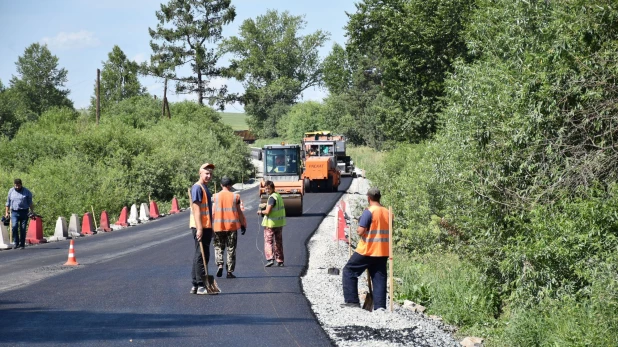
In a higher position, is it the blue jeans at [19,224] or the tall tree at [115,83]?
the tall tree at [115,83]

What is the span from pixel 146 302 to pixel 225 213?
118 inches

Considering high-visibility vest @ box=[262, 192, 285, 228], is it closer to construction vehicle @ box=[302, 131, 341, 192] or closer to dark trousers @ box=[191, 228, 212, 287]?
dark trousers @ box=[191, 228, 212, 287]

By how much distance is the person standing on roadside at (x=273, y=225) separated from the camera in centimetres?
1708

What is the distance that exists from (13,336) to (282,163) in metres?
27.4

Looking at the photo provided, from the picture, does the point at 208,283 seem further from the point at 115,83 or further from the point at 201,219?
the point at 115,83

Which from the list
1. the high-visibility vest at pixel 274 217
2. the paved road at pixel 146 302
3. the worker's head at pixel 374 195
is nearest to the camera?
the paved road at pixel 146 302

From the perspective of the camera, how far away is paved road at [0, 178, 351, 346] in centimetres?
955

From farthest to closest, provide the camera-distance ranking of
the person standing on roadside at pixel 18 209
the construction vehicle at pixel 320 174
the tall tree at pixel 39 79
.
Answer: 1. the tall tree at pixel 39 79
2. the construction vehicle at pixel 320 174
3. the person standing on roadside at pixel 18 209

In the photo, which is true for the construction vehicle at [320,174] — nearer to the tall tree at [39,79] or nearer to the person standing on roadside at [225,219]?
the person standing on roadside at [225,219]

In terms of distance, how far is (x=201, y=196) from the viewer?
12.6 meters

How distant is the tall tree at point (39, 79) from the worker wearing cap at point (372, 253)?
355ft

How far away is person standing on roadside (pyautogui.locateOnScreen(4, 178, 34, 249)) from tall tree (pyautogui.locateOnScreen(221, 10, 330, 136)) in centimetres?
9437

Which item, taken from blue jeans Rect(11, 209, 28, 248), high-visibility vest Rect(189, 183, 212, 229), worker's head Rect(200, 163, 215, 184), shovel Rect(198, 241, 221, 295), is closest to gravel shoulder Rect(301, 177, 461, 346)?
shovel Rect(198, 241, 221, 295)

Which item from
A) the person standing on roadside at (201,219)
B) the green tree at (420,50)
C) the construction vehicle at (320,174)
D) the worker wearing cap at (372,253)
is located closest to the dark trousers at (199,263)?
the person standing on roadside at (201,219)
